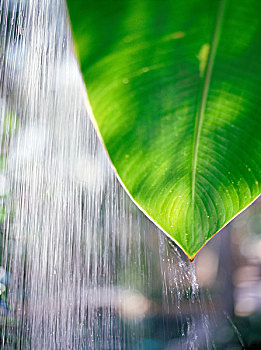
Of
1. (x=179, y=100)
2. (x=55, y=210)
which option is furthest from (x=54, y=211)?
(x=179, y=100)

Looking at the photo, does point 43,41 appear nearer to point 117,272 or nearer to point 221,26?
point 221,26

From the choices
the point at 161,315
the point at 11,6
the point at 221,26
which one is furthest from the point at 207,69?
the point at 161,315

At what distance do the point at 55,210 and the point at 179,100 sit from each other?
34.1 inches

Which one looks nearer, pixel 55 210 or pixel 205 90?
pixel 205 90

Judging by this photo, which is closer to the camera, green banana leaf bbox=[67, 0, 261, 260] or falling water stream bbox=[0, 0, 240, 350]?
green banana leaf bbox=[67, 0, 261, 260]

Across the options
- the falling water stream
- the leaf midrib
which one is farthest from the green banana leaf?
the falling water stream

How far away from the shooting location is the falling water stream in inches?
34.1

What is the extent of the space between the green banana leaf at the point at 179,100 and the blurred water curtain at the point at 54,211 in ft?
2.03

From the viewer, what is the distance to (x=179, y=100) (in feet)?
0.73

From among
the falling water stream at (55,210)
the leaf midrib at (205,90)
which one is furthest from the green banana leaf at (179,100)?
the falling water stream at (55,210)

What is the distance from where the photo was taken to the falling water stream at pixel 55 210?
34.1 inches

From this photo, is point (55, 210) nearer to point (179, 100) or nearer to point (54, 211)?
point (54, 211)

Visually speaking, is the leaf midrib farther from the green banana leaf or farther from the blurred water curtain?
the blurred water curtain

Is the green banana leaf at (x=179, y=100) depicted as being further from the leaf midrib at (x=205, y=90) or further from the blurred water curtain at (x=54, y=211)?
the blurred water curtain at (x=54, y=211)
